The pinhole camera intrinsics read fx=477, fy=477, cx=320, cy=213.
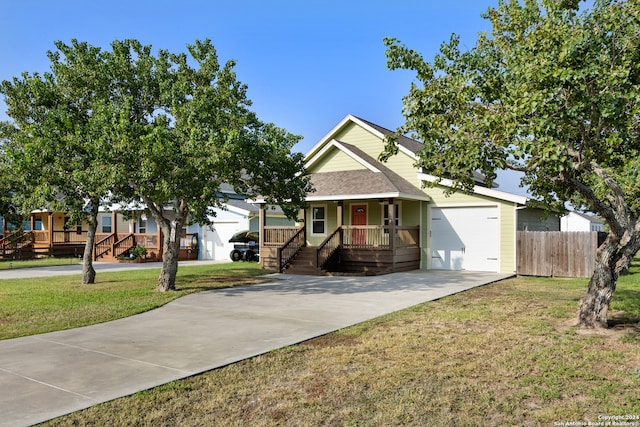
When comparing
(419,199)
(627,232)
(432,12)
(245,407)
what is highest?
(432,12)

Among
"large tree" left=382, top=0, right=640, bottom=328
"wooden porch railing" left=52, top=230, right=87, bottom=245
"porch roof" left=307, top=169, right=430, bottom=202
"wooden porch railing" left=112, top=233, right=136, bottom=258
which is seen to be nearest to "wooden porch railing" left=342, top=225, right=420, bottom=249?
"porch roof" left=307, top=169, right=430, bottom=202

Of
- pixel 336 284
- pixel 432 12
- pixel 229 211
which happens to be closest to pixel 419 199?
pixel 336 284

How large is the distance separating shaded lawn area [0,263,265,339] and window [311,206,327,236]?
4.05m

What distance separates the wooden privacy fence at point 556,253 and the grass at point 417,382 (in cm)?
940

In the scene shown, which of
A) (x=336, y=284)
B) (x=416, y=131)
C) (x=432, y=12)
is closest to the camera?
(x=416, y=131)

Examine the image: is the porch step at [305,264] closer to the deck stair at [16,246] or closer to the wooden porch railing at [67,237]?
the deck stair at [16,246]

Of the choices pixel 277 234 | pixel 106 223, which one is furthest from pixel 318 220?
pixel 106 223

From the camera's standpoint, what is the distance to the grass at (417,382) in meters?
4.61

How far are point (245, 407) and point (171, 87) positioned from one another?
11191mm

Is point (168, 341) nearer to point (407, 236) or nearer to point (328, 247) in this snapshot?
point (328, 247)

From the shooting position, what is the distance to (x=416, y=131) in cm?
893

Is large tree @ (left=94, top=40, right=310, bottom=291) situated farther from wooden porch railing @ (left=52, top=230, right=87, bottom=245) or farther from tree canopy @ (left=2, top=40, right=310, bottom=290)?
wooden porch railing @ (left=52, top=230, right=87, bottom=245)

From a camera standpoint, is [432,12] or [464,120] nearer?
[464,120]

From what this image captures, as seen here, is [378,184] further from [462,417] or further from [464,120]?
[462,417]
